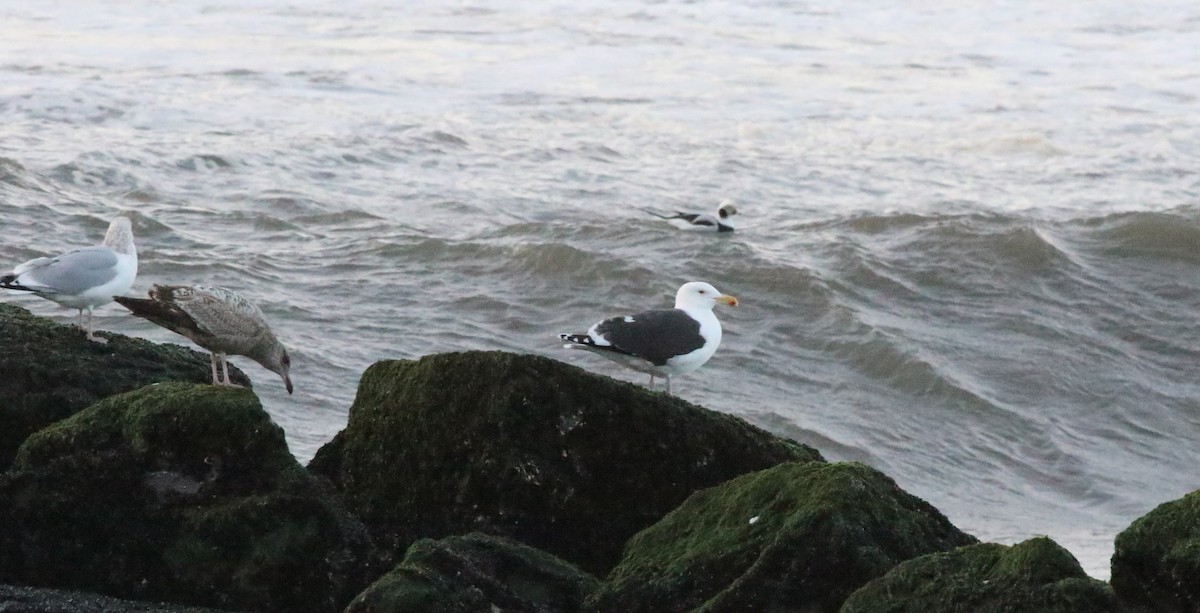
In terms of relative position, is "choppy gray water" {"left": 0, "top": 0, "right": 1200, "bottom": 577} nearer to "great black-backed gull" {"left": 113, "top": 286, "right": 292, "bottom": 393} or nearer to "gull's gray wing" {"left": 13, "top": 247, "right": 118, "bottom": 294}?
"gull's gray wing" {"left": 13, "top": 247, "right": 118, "bottom": 294}

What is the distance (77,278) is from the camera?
710cm

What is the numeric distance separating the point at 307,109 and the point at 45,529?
Result: 13.7 m

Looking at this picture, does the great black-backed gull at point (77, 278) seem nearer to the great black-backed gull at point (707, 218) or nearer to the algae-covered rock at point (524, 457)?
the algae-covered rock at point (524, 457)

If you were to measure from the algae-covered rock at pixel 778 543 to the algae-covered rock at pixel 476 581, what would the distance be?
14 centimetres

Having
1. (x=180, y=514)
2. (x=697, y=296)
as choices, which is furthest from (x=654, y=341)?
(x=180, y=514)

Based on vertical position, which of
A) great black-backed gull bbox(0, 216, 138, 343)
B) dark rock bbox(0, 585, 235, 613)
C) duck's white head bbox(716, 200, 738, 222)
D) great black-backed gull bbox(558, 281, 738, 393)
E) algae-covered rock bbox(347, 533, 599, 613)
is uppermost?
great black-backed gull bbox(0, 216, 138, 343)

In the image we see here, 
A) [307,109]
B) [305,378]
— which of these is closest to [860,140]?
[307,109]

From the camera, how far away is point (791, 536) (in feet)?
15.4

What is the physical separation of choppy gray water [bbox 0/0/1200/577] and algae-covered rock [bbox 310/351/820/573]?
330 cm

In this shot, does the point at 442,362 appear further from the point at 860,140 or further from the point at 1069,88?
the point at 1069,88

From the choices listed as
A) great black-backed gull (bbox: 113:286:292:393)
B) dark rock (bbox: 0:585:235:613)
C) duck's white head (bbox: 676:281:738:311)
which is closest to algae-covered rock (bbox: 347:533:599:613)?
dark rock (bbox: 0:585:235:613)

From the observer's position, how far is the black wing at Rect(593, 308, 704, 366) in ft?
27.5

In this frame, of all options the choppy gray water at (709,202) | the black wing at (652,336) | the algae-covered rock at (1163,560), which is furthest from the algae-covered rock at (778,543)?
the choppy gray water at (709,202)

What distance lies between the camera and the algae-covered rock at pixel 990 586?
4215 millimetres
